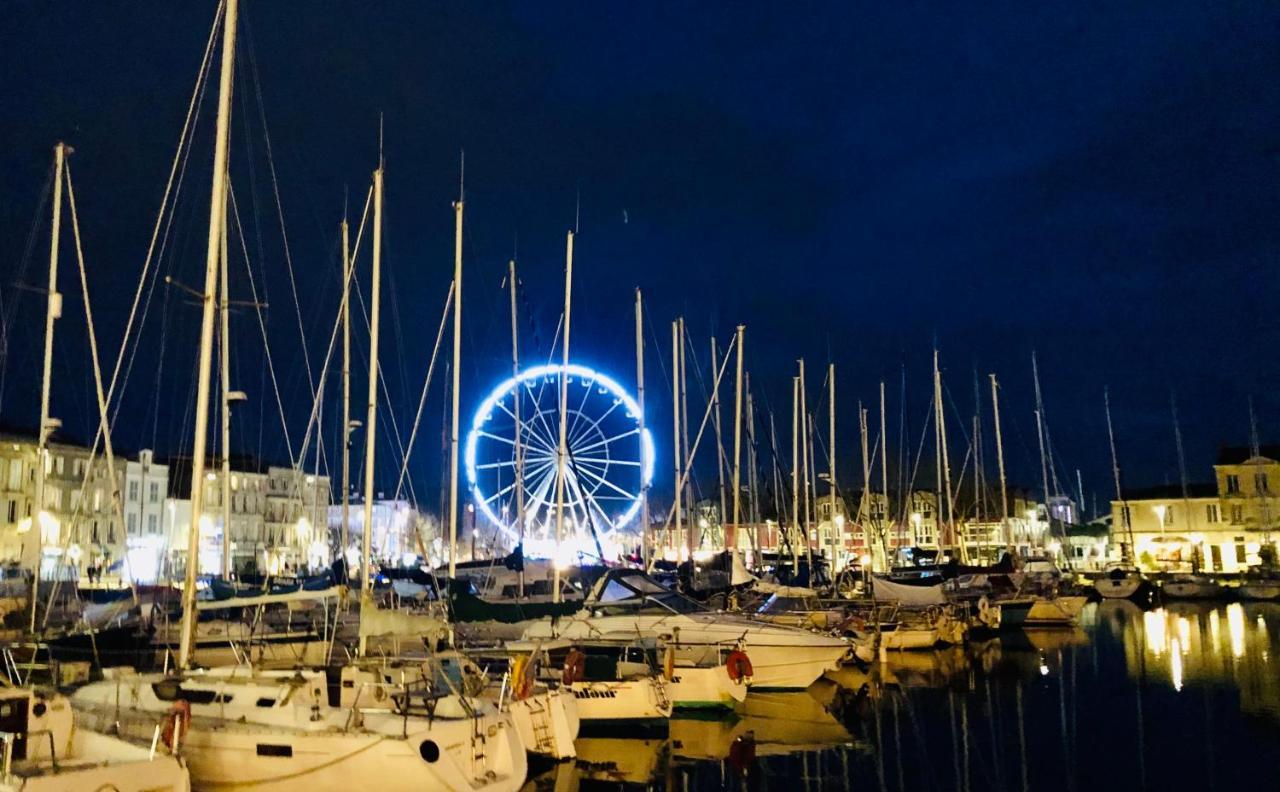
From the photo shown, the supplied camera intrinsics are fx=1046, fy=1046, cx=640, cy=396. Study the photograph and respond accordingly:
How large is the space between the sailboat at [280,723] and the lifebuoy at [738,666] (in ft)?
28.5

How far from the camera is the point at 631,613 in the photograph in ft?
93.5

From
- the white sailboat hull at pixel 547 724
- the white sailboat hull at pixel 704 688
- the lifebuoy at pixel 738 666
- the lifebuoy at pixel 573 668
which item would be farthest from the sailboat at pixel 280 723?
the lifebuoy at pixel 738 666

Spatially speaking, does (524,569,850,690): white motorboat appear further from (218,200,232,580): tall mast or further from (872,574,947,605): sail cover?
(872,574,947,605): sail cover

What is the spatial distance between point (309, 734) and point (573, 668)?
340 inches

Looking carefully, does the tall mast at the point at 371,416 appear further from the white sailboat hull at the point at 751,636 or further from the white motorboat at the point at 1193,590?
the white motorboat at the point at 1193,590

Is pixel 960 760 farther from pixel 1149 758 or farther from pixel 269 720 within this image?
pixel 269 720

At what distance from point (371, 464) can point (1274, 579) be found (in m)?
69.4

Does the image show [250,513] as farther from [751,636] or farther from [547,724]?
[547,724]

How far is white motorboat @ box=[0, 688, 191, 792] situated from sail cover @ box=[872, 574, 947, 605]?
119ft

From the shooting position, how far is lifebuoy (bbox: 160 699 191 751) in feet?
44.3

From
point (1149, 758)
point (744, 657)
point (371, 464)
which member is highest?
point (371, 464)

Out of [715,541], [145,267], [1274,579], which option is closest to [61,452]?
[715,541]

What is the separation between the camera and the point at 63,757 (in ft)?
44.1

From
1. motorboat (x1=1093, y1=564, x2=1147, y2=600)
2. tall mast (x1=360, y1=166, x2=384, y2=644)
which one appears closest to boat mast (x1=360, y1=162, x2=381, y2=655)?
tall mast (x1=360, y1=166, x2=384, y2=644)
